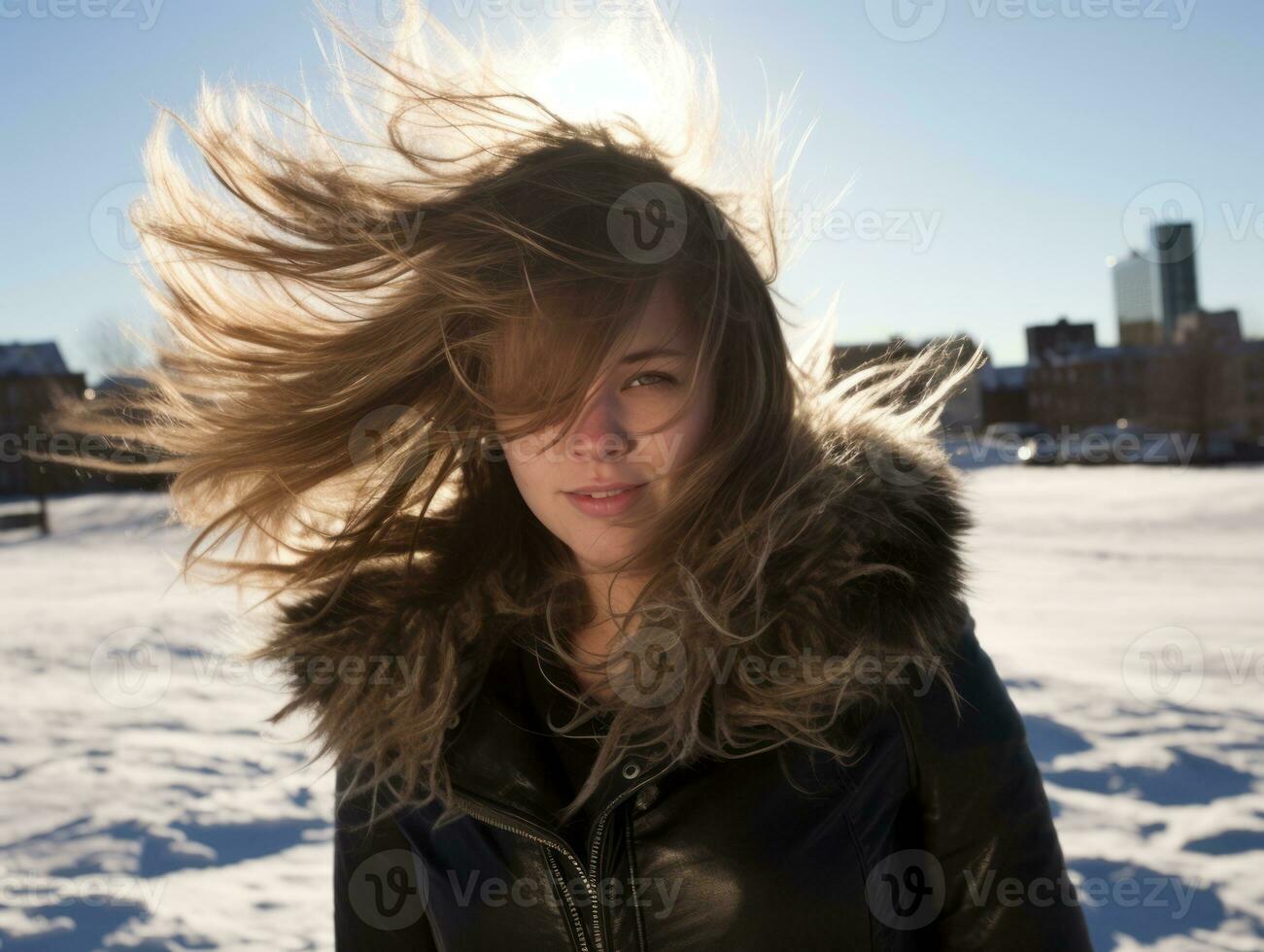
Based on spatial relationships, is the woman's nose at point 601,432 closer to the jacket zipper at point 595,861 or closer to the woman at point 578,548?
the woman at point 578,548

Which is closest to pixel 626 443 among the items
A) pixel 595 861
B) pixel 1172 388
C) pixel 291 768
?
pixel 595 861

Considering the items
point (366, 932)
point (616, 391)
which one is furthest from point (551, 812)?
point (616, 391)

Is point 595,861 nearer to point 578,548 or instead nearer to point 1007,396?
point 578,548

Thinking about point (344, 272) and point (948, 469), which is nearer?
point (948, 469)

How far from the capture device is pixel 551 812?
5.42ft

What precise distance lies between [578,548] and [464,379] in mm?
451

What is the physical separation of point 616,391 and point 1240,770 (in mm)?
3453

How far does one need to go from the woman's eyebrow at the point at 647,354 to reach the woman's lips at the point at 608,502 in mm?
230

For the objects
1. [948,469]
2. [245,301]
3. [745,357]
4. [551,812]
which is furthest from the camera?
[245,301]

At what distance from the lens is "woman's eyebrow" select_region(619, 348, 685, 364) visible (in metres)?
1.86

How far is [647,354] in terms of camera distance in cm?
187

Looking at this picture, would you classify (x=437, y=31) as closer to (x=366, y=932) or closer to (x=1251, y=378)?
(x=366, y=932)

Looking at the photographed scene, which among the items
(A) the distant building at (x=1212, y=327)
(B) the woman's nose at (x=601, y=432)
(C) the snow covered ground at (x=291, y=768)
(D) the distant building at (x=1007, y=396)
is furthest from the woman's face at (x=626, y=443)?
(D) the distant building at (x=1007, y=396)

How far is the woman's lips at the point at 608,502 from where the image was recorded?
6.04 feet
